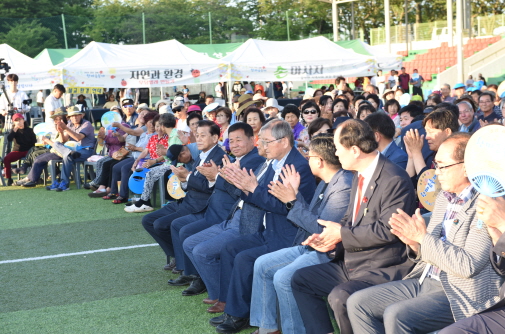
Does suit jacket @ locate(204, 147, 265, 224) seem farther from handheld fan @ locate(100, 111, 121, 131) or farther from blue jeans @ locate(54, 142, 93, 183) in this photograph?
blue jeans @ locate(54, 142, 93, 183)

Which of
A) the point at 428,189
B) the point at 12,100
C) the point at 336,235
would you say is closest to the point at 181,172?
the point at 428,189

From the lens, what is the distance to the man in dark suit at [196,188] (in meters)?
5.82

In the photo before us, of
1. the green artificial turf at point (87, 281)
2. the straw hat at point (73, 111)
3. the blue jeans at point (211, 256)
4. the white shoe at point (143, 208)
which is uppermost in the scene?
the straw hat at point (73, 111)

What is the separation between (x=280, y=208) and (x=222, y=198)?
3.94 feet

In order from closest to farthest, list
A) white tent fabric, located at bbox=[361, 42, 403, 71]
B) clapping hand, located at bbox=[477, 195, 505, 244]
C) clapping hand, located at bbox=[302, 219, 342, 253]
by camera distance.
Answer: clapping hand, located at bbox=[477, 195, 505, 244]
clapping hand, located at bbox=[302, 219, 342, 253]
white tent fabric, located at bbox=[361, 42, 403, 71]

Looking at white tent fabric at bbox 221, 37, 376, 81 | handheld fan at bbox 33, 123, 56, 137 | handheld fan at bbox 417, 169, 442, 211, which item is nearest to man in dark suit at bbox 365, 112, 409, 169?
handheld fan at bbox 417, 169, 442, 211

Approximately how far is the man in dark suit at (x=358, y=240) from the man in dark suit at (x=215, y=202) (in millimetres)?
1485

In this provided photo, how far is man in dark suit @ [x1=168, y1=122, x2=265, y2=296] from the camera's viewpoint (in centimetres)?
538

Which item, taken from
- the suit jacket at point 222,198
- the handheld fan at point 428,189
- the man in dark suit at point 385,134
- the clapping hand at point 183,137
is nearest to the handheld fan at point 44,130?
the clapping hand at point 183,137

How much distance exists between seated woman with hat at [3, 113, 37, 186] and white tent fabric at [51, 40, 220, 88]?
93.6 inches

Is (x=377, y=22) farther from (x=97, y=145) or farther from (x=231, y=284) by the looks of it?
A: (x=231, y=284)

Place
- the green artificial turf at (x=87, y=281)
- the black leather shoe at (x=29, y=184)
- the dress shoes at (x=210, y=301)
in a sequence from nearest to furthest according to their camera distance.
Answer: the green artificial turf at (x=87, y=281), the dress shoes at (x=210, y=301), the black leather shoe at (x=29, y=184)

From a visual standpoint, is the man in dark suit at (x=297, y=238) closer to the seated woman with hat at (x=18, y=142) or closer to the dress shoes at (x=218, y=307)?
the dress shoes at (x=218, y=307)

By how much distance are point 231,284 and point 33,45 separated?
31506 mm
